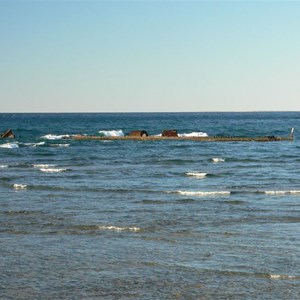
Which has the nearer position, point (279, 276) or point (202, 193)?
point (279, 276)

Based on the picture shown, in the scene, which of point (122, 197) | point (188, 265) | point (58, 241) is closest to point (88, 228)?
point (58, 241)

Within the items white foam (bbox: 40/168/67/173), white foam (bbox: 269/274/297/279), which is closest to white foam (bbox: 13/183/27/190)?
white foam (bbox: 40/168/67/173)

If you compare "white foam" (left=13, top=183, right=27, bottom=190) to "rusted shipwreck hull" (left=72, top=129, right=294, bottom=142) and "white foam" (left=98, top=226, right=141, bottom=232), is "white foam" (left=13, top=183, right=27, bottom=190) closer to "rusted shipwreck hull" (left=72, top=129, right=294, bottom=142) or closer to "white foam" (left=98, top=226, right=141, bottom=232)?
"white foam" (left=98, top=226, right=141, bottom=232)

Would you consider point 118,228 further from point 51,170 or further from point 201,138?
point 201,138

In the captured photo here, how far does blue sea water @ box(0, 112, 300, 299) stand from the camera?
1505cm

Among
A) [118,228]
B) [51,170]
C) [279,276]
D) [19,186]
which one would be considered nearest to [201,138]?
[51,170]

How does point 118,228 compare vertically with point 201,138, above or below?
below

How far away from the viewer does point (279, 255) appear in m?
17.6

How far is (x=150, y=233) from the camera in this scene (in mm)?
20781

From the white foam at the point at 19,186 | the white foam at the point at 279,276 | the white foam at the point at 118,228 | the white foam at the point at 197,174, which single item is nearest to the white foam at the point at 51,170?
the white foam at the point at 19,186

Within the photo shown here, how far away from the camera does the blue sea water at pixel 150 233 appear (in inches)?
593

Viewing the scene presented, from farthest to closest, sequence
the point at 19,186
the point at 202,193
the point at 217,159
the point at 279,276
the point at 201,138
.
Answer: the point at 201,138
the point at 217,159
the point at 19,186
the point at 202,193
the point at 279,276

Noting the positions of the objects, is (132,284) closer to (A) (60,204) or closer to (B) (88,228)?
(B) (88,228)

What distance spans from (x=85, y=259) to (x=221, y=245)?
4096 mm
